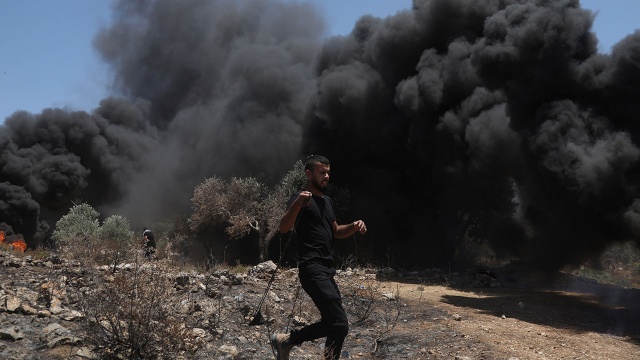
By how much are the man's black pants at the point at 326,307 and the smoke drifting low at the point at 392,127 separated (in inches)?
333

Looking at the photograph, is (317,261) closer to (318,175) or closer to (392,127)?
(318,175)

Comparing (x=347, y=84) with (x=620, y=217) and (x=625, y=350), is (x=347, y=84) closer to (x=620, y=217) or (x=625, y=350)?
(x=620, y=217)

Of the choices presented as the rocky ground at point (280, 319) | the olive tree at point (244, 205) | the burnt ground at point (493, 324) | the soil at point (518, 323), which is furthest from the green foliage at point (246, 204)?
the rocky ground at point (280, 319)

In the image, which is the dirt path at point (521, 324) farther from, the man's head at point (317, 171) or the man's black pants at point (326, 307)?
the man's head at point (317, 171)

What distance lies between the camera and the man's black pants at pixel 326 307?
180 inches

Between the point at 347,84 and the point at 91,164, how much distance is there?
14.9 metres

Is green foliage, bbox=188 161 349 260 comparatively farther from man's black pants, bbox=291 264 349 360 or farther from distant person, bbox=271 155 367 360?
man's black pants, bbox=291 264 349 360

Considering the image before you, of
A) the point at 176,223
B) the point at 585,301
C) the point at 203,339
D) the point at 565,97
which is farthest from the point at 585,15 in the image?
the point at 176,223

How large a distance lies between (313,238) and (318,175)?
54 centimetres

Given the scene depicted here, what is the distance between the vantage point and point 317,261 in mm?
4727

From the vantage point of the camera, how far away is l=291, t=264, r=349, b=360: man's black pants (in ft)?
15.0

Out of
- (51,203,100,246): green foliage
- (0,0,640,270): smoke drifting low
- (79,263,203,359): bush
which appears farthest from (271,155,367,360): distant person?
(51,203,100,246): green foliage

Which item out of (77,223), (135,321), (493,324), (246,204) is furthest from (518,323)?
(77,223)

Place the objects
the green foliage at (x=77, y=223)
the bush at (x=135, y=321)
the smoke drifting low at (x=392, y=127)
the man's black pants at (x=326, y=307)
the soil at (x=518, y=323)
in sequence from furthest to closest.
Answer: the green foliage at (x=77, y=223) < the smoke drifting low at (x=392, y=127) < the soil at (x=518, y=323) < the bush at (x=135, y=321) < the man's black pants at (x=326, y=307)
